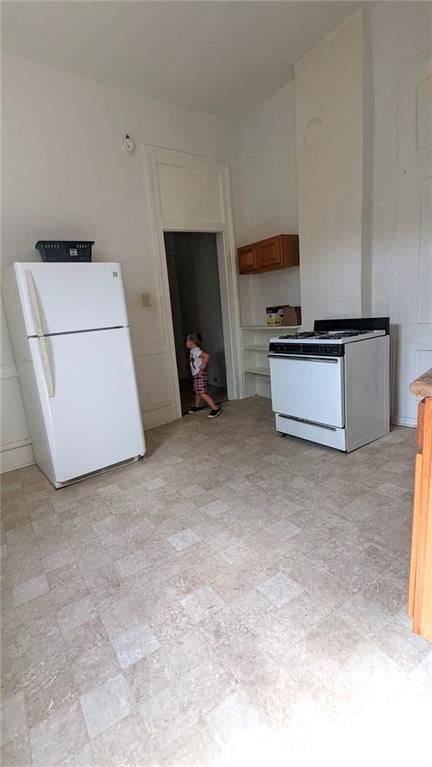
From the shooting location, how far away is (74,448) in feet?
8.58

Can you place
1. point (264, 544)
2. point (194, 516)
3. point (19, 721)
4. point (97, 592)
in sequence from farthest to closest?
point (194, 516), point (264, 544), point (97, 592), point (19, 721)

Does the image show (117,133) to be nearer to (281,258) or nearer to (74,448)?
(281,258)

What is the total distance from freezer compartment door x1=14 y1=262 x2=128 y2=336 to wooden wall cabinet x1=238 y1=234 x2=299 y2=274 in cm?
182

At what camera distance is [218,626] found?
4.45 ft

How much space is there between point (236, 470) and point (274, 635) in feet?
4.53

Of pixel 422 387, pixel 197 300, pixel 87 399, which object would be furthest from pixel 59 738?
pixel 197 300

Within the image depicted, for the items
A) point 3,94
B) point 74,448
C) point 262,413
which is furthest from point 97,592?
point 3,94

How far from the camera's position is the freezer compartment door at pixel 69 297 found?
2.32 m

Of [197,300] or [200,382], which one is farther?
[197,300]

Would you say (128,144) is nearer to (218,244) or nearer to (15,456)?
(218,244)

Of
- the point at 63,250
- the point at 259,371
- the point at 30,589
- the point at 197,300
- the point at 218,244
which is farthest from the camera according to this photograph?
the point at 197,300

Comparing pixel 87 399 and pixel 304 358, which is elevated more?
pixel 304 358

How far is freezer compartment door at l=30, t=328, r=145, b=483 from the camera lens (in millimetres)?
2467

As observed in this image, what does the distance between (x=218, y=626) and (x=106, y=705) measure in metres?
0.44
